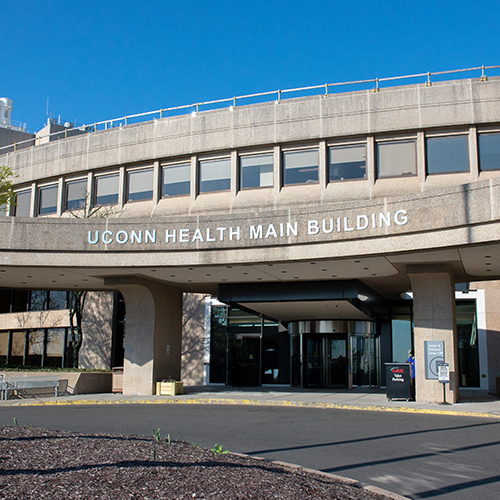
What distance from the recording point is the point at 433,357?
19.1 metres

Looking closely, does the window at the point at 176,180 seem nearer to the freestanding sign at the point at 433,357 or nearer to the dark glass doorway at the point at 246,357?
the dark glass doorway at the point at 246,357

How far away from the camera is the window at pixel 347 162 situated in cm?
2295

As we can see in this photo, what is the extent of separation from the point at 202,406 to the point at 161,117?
45.9ft

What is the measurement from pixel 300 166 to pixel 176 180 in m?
5.87

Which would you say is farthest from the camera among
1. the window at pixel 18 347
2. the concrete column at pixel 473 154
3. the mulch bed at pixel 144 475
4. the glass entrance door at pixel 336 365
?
the window at pixel 18 347

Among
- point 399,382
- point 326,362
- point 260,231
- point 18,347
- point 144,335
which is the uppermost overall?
point 260,231

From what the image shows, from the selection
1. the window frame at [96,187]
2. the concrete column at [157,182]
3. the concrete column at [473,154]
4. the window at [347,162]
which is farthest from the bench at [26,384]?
the concrete column at [473,154]

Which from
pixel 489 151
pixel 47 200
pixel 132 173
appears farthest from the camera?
pixel 47 200

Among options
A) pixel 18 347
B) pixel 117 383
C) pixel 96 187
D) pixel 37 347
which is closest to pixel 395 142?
pixel 96 187

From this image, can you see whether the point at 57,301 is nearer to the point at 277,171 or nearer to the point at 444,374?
the point at 277,171

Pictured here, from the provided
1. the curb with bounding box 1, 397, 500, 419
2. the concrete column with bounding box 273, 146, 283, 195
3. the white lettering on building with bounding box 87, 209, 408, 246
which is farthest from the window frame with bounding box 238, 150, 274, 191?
the curb with bounding box 1, 397, 500, 419

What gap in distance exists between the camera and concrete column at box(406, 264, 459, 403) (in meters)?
19.1

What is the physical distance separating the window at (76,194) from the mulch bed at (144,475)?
836 inches

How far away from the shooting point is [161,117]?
26.6 meters
